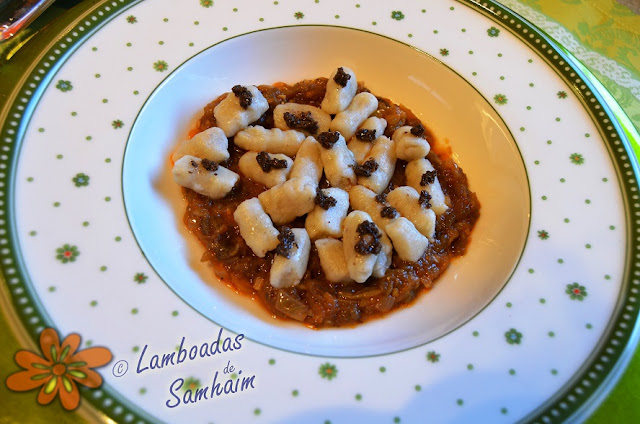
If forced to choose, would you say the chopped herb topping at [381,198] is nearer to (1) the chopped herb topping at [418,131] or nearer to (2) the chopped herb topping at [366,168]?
(2) the chopped herb topping at [366,168]

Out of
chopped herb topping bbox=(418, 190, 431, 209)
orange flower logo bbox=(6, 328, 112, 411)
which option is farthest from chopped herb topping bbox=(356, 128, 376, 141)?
orange flower logo bbox=(6, 328, 112, 411)

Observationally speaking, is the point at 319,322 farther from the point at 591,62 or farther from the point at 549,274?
the point at 591,62

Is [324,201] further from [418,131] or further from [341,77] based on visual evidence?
[341,77]

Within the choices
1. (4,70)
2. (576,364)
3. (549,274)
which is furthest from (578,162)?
(4,70)

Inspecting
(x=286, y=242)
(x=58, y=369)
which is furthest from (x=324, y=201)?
(x=58, y=369)

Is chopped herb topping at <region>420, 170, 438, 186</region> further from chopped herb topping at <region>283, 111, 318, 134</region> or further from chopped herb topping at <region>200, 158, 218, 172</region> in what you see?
chopped herb topping at <region>200, 158, 218, 172</region>

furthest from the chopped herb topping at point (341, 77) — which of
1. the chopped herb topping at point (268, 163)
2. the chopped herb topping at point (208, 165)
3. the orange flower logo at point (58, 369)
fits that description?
the orange flower logo at point (58, 369)
